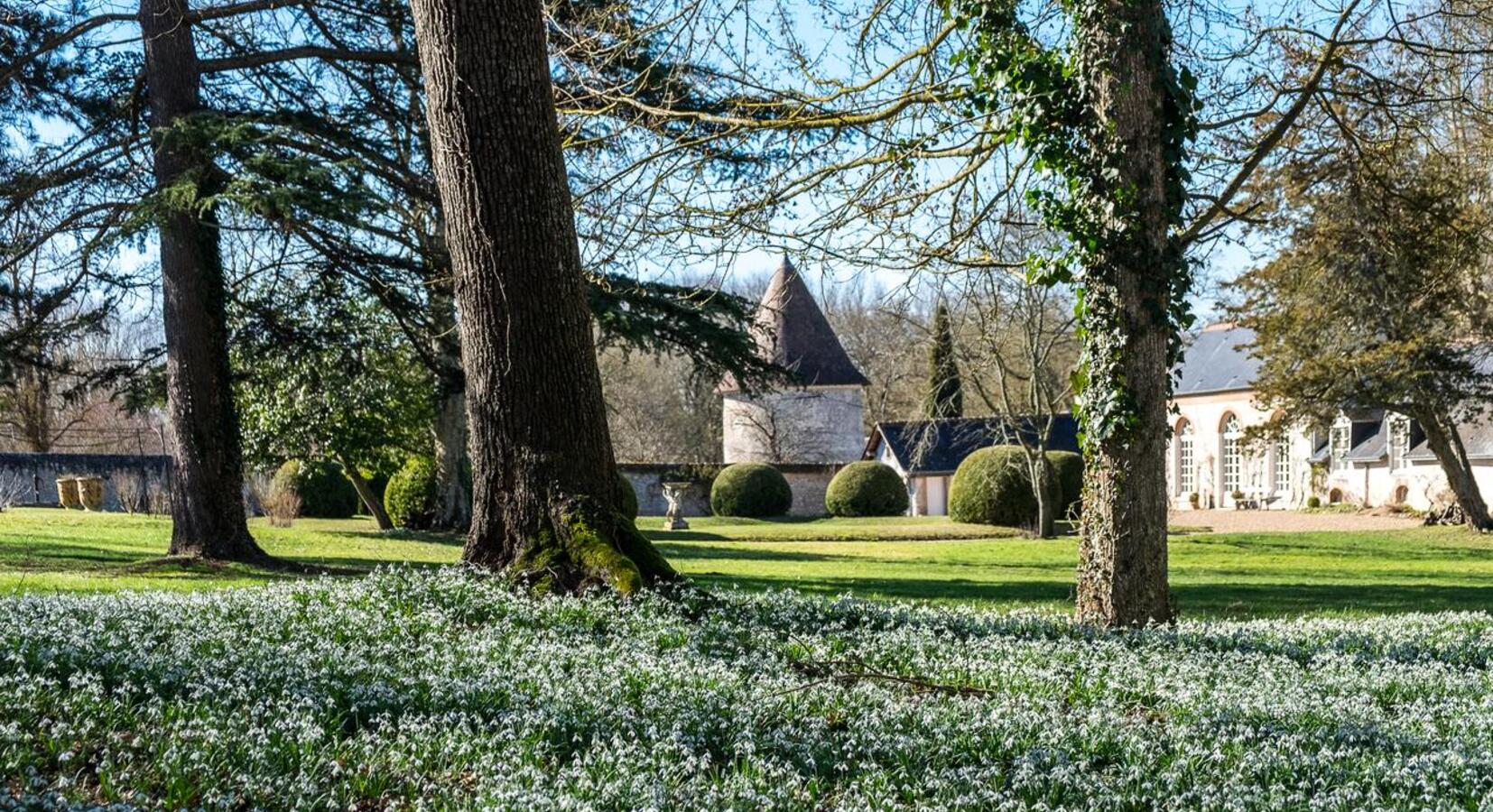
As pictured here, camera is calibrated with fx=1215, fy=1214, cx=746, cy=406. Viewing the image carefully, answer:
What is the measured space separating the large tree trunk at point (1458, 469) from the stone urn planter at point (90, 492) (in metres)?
28.5

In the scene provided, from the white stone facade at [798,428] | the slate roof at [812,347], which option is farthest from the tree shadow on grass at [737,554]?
the slate roof at [812,347]

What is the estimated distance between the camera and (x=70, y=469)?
29.4 meters

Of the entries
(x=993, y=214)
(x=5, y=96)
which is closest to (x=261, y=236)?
(x=5, y=96)

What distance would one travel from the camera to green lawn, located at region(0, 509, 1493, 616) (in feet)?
39.6

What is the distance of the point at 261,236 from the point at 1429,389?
21.0 m

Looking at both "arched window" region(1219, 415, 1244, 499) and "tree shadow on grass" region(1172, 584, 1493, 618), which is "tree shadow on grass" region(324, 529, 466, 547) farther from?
"arched window" region(1219, 415, 1244, 499)

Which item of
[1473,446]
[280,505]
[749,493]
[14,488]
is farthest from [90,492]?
[1473,446]

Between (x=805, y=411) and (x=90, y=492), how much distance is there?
23229mm

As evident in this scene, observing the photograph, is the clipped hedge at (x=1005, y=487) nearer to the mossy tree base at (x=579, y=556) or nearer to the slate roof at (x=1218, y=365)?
the slate roof at (x=1218, y=365)

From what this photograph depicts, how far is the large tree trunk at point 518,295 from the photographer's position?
270 inches

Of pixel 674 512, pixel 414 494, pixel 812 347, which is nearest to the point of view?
pixel 414 494

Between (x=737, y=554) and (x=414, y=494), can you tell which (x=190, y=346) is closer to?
(x=737, y=554)

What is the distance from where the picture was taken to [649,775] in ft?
11.6

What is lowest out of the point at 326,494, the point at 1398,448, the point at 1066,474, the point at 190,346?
the point at 326,494
